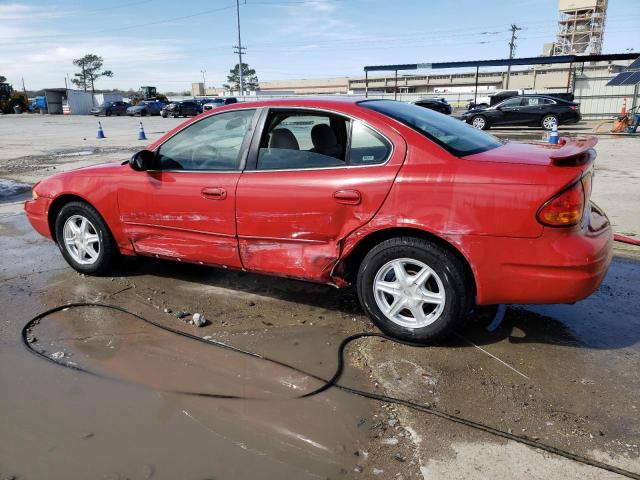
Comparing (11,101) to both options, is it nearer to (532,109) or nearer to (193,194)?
(532,109)

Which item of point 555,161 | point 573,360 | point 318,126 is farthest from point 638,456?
point 318,126

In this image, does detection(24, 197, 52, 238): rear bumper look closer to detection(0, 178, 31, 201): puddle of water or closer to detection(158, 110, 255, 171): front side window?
detection(158, 110, 255, 171): front side window

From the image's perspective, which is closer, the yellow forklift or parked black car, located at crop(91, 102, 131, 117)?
parked black car, located at crop(91, 102, 131, 117)

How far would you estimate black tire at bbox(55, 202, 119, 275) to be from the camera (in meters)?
4.57

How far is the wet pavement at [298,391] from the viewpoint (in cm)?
234

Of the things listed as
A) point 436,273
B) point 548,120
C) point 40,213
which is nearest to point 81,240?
point 40,213

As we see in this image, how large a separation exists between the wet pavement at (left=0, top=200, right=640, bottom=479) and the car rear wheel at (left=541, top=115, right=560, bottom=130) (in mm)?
19541

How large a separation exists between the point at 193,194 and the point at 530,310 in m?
2.79

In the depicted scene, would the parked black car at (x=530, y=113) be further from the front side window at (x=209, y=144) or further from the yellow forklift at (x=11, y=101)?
the yellow forklift at (x=11, y=101)

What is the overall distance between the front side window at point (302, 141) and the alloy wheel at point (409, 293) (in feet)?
2.69

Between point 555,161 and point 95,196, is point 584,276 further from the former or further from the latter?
point 95,196

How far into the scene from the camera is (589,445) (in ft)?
7.96

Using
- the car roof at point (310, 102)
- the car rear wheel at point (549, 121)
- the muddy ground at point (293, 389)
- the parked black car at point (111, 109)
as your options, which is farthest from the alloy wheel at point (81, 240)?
the parked black car at point (111, 109)

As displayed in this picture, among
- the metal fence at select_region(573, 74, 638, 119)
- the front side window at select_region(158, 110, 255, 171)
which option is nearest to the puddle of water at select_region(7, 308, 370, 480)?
the front side window at select_region(158, 110, 255, 171)
